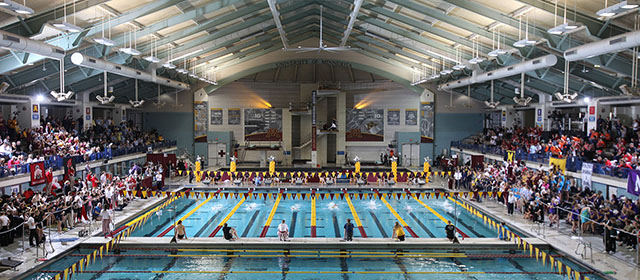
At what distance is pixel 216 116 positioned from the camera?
134 feet

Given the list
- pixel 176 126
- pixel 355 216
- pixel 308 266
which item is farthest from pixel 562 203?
pixel 176 126

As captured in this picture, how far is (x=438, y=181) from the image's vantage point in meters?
31.0

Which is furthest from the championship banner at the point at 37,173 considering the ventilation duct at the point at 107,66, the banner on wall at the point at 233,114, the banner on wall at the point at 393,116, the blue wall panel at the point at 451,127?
the blue wall panel at the point at 451,127

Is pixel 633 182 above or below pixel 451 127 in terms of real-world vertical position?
below

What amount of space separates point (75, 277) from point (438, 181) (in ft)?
77.6

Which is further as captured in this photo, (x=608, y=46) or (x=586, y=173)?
(x=586, y=173)

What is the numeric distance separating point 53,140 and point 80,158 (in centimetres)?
232

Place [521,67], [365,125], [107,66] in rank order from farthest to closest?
[365,125], [521,67], [107,66]

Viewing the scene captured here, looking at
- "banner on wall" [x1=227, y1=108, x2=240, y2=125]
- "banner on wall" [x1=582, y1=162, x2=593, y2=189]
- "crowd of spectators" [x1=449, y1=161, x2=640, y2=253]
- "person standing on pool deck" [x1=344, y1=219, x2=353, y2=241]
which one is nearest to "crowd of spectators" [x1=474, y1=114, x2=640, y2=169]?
"banner on wall" [x1=582, y1=162, x2=593, y2=189]

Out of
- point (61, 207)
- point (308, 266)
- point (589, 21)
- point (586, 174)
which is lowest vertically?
point (308, 266)

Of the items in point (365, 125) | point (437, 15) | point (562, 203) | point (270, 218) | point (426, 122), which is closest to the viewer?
point (562, 203)

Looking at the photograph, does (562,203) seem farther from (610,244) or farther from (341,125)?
(341,125)

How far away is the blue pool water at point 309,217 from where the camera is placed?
60.1 feet

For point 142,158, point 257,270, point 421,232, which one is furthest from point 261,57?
point 257,270
